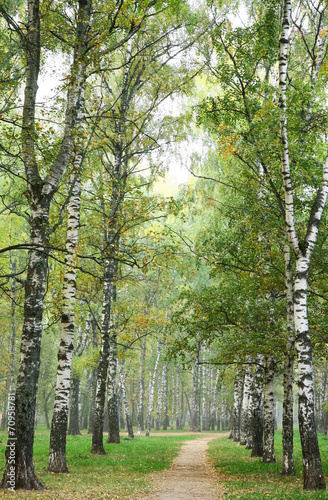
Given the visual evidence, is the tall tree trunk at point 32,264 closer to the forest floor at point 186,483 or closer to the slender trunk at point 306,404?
the forest floor at point 186,483

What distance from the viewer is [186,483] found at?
9.67m

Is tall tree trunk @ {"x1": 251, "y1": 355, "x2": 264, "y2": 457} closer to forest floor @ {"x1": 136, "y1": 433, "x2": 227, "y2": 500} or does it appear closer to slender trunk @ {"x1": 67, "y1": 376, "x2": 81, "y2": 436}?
forest floor @ {"x1": 136, "y1": 433, "x2": 227, "y2": 500}

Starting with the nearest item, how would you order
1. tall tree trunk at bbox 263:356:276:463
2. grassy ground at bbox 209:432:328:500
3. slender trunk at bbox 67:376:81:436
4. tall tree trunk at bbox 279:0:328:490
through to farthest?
grassy ground at bbox 209:432:328:500 < tall tree trunk at bbox 279:0:328:490 < tall tree trunk at bbox 263:356:276:463 < slender trunk at bbox 67:376:81:436

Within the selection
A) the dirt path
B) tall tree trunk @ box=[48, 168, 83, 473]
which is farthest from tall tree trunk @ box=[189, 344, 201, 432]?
tall tree trunk @ box=[48, 168, 83, 473]

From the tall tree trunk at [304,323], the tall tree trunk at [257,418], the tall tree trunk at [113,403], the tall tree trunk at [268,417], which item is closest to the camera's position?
the tall tree trunk at [304,323]

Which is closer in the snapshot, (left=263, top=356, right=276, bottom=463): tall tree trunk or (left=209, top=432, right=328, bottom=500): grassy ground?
(left=209, top=432, right=328, bottom=500): grassy ground

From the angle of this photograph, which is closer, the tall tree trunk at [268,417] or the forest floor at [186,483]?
the forest floor at [186,483]

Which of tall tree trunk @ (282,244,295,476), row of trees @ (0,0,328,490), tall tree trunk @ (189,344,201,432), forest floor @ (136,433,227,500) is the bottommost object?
tall tree trunk @ (189,344,201,432)

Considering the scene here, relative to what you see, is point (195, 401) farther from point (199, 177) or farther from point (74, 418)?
point (199, 177)

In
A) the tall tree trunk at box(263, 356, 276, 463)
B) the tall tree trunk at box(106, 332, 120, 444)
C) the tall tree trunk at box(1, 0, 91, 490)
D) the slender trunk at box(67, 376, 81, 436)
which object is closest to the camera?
the tall tree trunk at box(1, 0, 91, 490)

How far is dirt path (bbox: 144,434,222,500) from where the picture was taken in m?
Answer: 8.03

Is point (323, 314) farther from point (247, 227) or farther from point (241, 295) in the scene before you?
point (247, 227)

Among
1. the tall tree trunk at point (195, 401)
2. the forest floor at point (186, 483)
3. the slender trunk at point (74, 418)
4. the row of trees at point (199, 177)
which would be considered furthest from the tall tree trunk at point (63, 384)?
the tall tree trunk at point (195, 401)

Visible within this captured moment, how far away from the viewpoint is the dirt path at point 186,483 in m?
8.03
